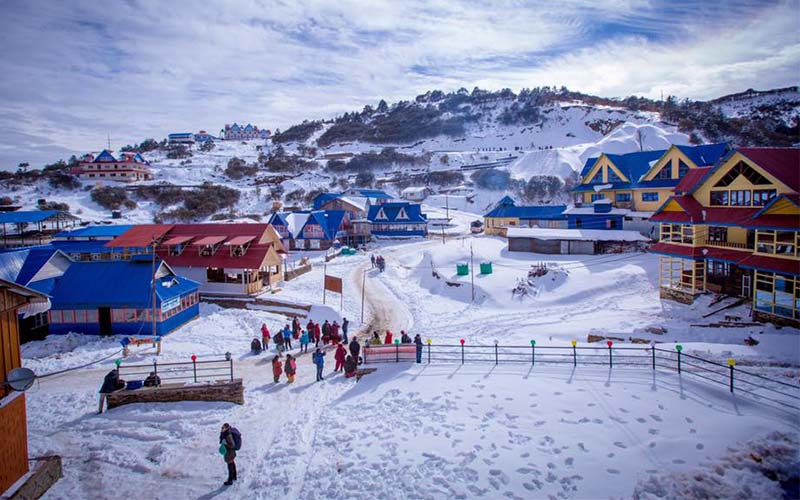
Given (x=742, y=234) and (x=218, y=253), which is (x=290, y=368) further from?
(x=742, y=234)

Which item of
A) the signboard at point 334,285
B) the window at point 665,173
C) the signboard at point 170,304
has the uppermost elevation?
the window at point 665,173

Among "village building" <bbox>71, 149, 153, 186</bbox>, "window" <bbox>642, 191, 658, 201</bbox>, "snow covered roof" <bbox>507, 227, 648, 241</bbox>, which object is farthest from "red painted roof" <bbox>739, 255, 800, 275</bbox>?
"village building" <bbox>71, 149, 153, 186</bbox>

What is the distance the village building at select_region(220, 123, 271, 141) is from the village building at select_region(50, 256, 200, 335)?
502 ft

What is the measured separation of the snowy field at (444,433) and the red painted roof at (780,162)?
6.87 metres

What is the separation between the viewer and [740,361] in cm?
1480

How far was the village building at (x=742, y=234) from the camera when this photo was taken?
19.0 meters

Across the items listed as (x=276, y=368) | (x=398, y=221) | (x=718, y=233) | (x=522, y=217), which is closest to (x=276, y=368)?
(x=276, y=368)

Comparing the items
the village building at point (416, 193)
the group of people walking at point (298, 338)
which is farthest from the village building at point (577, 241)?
the village building at point (416, 193)

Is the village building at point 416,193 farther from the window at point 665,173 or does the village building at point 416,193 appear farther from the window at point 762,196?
the window at point 762,196

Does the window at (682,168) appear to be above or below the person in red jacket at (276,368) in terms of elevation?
above

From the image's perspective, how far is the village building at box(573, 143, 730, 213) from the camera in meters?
38.4

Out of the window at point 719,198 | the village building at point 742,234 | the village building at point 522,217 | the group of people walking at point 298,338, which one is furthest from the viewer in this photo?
the village building at point 522,217

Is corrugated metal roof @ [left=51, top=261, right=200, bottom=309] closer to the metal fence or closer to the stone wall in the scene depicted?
the metal fence

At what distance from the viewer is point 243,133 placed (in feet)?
551
